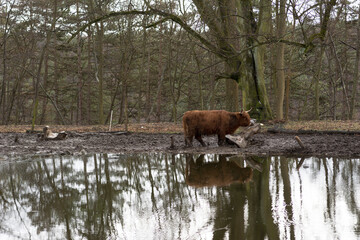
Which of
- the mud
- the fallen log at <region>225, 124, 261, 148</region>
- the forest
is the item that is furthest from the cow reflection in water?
the forest

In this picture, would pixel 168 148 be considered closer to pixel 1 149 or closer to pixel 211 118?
pixel 211 118

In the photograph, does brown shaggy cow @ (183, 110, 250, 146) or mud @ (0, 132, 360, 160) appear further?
brown shaggy cow @ (183, 110, 250, 146)

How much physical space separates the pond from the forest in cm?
542

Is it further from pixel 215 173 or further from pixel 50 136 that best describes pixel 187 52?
pixel 215 173

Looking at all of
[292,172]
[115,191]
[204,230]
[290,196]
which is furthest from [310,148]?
[204,230]

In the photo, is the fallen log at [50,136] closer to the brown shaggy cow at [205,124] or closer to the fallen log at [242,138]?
the brown shaggy cow at [205,124]

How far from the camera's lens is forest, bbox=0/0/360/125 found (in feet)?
53.4

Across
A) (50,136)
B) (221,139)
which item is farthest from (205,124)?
(50,136)

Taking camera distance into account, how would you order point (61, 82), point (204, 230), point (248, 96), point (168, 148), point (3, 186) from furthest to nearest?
point (61, 82), point (248, 96), point (168, 148), point (3, 186), point (204, 230)

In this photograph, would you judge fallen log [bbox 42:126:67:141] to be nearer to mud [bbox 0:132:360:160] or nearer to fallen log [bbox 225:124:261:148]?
mud [bbox 0:132:360:160]

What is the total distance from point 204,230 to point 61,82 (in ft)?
91.3

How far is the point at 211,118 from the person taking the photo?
1207 centimetres

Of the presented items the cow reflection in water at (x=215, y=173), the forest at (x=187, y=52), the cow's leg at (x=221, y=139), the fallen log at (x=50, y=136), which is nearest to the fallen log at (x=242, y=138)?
the cow's leg at (x=221, y=139)

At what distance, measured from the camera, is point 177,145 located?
40.9ft
